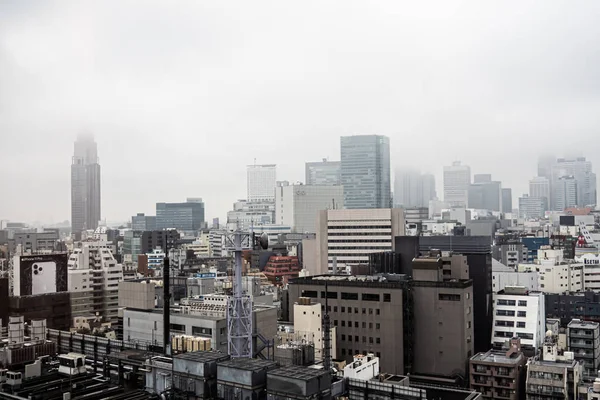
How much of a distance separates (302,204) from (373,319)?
188 feet

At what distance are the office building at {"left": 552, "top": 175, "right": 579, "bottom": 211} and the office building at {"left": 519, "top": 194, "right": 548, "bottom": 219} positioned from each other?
409cm

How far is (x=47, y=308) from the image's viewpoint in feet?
85.2

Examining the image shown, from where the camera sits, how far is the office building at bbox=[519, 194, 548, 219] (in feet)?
355

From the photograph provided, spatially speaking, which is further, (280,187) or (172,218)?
(172,218)

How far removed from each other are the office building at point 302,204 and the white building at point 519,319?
180 feet

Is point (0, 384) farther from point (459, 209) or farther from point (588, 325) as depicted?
point (459, 209)

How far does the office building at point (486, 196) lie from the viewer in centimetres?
11912

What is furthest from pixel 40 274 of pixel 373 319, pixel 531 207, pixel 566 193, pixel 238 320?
pixel 531 207

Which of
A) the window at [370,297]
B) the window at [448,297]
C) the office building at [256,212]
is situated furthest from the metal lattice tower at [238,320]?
the office building at [256,212]

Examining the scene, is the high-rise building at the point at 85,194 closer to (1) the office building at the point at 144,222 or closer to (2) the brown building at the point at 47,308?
(2) the brown building at the point at 47,308

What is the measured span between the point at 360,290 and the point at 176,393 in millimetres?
12996

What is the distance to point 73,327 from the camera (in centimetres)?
2625

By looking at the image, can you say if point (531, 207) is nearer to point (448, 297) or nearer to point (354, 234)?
point (354, 234)

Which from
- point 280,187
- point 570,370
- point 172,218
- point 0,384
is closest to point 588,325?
point 570,370
